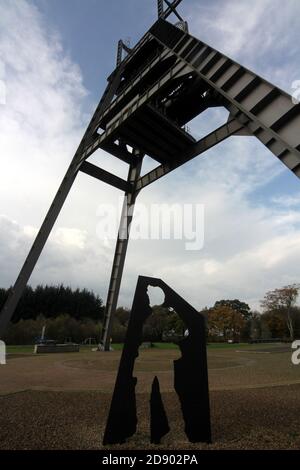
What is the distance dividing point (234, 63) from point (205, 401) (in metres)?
7.49

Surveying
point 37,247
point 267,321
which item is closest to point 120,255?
point 37,247

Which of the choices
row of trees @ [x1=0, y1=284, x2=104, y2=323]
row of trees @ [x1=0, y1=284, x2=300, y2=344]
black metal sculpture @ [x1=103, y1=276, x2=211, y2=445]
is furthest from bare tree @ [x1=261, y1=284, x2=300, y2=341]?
black metal sculpture @ [x1=103, y1=276, x2=211, y2=445]

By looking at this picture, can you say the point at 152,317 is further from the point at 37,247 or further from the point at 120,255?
the point at 37,247

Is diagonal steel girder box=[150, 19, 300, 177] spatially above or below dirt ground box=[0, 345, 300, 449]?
above

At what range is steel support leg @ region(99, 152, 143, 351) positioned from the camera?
798 inches

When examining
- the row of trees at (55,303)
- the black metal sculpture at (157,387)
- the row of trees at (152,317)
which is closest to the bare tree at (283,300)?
the row of trees at (152,317)

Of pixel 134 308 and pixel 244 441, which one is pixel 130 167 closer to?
pixel 134 308

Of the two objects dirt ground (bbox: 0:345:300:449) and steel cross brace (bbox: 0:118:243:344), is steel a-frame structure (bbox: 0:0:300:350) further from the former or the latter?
dirt ground (bbox: 0:345:300:449)

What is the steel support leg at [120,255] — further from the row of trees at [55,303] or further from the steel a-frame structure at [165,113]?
the row of trees at [55,303]

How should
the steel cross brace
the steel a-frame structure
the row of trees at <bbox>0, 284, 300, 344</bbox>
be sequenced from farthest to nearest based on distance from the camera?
1. the row of trees at <bbox>0, 284, 300, 344</bbox>
2. the steel cross brace
3. the steel a-frame structure

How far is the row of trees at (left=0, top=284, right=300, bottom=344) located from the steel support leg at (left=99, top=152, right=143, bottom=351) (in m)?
21.2

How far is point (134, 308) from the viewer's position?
5.01 meters
